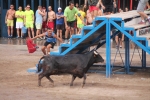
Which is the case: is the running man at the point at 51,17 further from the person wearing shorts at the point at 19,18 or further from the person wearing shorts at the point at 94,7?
the person wearing shorts at the point at 94,7

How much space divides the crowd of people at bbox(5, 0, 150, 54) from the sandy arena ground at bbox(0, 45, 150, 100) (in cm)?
772

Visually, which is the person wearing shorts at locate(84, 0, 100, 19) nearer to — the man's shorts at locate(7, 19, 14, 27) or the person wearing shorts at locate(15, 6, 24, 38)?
the person wearing shorts at locate(15, 6, 24, 38)

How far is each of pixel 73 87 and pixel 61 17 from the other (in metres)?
12.5

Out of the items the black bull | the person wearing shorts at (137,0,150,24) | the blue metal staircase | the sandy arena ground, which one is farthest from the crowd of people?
the black bull

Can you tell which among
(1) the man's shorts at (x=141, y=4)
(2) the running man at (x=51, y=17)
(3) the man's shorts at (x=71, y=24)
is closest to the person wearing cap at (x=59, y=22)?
(2) the running man at (x=51, y=17)

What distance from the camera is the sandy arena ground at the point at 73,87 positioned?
11773 mm

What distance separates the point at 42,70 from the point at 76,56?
0.93 metres

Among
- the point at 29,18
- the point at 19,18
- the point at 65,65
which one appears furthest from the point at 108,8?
the point at 65,65

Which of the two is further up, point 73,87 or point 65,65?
point 65,65

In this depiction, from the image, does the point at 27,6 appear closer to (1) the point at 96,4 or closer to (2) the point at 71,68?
(1) the point at 96,4

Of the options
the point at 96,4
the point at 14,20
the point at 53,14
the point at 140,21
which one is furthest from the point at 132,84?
the point at 14,20

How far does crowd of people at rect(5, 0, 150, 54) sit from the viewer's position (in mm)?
23719

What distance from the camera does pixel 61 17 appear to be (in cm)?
2517

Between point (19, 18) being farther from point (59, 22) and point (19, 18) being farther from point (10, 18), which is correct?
point (59, 22)
